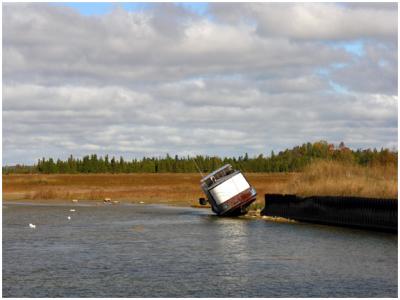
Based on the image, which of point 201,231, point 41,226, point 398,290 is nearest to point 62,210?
point 41,226

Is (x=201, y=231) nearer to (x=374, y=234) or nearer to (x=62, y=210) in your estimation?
(x=374, y=234)

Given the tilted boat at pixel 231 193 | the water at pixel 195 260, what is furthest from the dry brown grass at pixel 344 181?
the water at pixel 195 260

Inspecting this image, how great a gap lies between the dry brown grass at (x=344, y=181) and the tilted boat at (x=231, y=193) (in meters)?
4.32

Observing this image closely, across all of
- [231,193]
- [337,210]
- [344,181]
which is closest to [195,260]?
[337,210]

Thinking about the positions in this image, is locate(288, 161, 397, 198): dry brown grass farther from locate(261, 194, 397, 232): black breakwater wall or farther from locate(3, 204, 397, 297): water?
locate(3, 204, 397, 297): water

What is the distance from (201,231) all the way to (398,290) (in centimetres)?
2489

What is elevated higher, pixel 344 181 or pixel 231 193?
pixel 344 181

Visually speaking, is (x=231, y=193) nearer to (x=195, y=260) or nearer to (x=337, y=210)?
(x=337, y=210)

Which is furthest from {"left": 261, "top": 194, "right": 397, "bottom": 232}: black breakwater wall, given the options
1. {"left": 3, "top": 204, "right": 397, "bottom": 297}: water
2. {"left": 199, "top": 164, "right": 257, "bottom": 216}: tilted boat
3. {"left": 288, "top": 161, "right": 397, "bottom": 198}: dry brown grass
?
{"left": 199, "top": 164, "right": 257, "bottom": 216}: tilted boat

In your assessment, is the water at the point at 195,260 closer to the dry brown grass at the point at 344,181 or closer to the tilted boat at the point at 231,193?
the dry brown grass at the point at 344,181

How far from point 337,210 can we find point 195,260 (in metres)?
21.9

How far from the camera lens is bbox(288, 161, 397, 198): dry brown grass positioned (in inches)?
2085

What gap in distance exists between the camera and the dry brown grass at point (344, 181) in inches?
2085

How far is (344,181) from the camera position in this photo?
5875 centimetres
